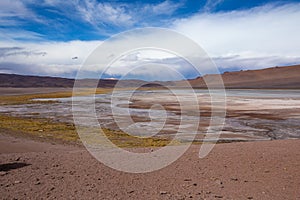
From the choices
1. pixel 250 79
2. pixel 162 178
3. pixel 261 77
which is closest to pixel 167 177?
pixel 162 178

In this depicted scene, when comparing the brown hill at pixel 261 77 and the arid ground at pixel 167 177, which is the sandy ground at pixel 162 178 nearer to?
the arid ground at pixel 167 177

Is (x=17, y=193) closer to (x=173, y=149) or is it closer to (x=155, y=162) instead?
(x=155, y=162)

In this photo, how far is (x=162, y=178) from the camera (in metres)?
6.59

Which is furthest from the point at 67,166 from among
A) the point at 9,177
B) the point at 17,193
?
the point at 17,193

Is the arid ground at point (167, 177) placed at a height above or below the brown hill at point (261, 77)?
below

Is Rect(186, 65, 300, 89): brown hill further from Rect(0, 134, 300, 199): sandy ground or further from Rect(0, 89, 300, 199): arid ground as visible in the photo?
Rect(0, 134, 300, 199): sandy ground

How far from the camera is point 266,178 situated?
21.5 ft

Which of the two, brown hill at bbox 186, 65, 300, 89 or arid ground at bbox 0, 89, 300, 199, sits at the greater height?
brown hill at bbox 186, 65, 300, 89

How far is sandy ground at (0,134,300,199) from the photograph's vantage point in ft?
18.5

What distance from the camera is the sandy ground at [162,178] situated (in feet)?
18.5

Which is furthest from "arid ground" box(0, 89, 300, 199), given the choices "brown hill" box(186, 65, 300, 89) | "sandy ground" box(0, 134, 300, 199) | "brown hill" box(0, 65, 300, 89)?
"brown hill" box(186, 65, 300, 89)

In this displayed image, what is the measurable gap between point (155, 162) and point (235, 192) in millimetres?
2556

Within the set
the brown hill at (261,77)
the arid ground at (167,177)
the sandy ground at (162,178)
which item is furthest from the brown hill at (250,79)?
the sandy ground at (162,178)

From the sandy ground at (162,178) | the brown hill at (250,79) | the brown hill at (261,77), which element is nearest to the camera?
the sandy ground at (162,178)
